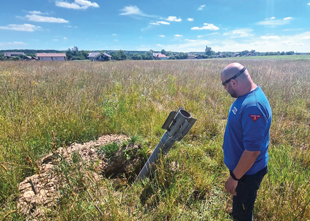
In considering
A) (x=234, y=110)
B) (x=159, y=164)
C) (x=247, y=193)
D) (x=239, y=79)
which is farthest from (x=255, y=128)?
(x=159, y=164)

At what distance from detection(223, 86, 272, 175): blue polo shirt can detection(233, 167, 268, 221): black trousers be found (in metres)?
0.08

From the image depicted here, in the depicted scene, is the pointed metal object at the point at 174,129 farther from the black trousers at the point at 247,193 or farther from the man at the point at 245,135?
the black trousers at the point at 247,193

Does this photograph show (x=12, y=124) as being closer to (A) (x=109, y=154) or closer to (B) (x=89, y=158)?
(B) (x=89, y=158)

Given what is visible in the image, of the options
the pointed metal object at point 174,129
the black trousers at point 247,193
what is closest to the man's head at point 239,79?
the pointed metal object at point 174,129

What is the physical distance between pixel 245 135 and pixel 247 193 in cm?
72

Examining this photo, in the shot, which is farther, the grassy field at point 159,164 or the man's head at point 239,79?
the grassy field at point 159,164

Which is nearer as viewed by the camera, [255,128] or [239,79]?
[255,128]

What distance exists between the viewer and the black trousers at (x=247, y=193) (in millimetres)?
1557

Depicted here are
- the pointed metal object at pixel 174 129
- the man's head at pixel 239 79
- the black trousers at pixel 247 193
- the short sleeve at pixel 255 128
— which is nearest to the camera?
the short sleeve at pixel 255 128

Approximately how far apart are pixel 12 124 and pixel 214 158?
3831mm

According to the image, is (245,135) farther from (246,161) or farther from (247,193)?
(247,193)

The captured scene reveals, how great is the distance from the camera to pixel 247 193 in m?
1.59

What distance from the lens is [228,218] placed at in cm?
186

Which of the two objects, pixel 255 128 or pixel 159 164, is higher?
pixel 255 128
